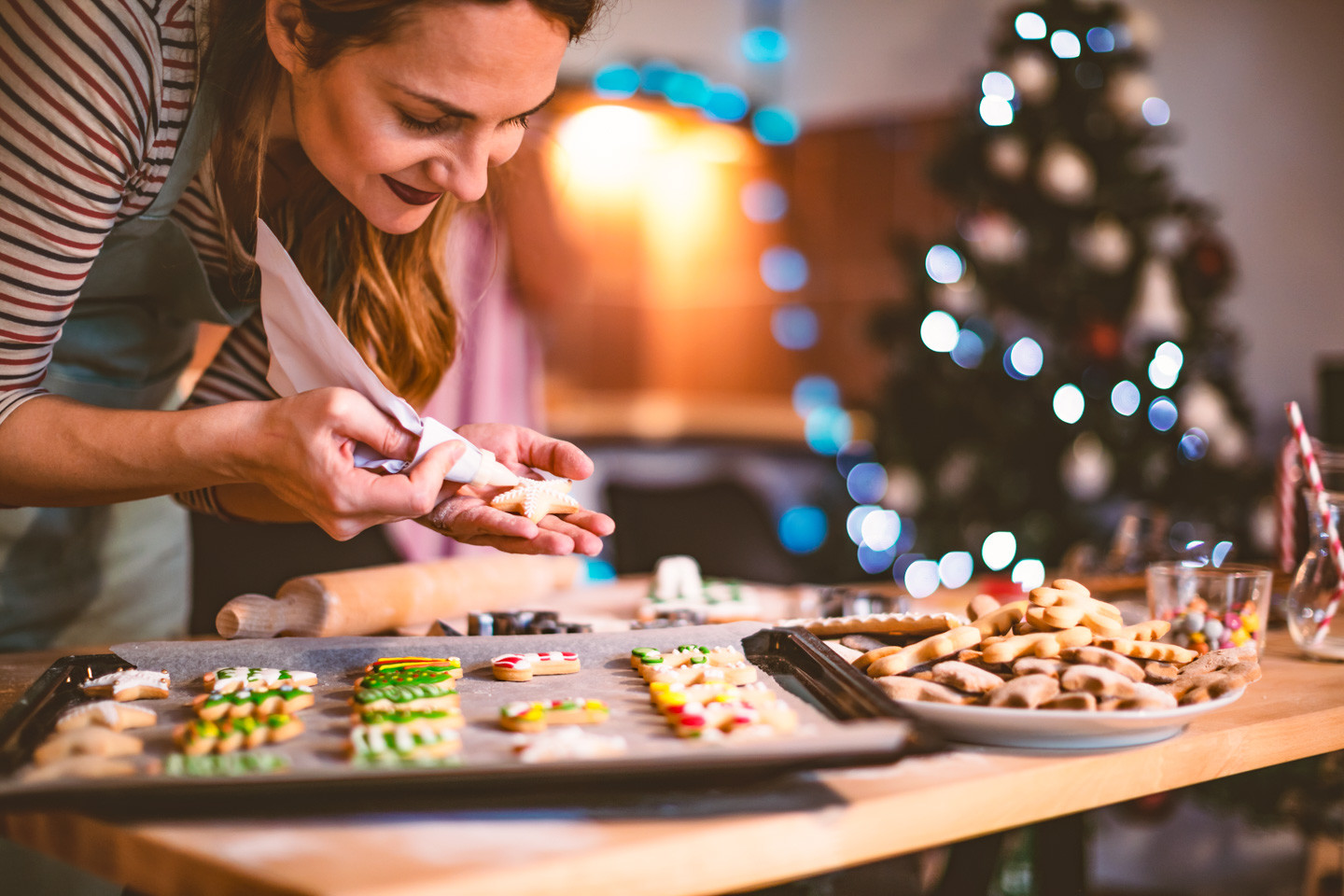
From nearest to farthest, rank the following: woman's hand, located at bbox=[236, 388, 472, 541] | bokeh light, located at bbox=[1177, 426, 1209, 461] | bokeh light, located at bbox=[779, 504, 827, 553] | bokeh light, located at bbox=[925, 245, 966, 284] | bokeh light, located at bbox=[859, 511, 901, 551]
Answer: woman's hand, located at bbox=[236, 388, 472, 541]
bokeh light, located at bbox=[1177, 426, 1209, 461]
bokeh light, located at bbox=[925, 245, 966, 284]
bokeh light, located at bbox=[859, 511, 901, 551]
bokeh light, located at bbox=[779, 504, 827, 553]

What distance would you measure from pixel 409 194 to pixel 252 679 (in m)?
0.46

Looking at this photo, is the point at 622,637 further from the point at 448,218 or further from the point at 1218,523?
the point at 1218,523

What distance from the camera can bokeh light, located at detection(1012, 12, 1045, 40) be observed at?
3186 millimetres

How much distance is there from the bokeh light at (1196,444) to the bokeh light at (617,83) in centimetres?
284

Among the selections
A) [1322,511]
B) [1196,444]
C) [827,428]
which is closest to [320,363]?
[1322,511]

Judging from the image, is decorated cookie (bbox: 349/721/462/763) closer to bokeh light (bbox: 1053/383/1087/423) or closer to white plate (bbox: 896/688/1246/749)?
white plate (bbox: 896/688/1246/749)

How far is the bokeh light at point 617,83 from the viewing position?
15.4ft

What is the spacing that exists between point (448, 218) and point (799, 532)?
3.54m

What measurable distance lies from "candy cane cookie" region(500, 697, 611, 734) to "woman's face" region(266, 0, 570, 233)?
1.58ft

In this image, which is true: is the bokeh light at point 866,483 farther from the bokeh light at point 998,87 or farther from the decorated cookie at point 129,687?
the decorated cookie at point 129,687

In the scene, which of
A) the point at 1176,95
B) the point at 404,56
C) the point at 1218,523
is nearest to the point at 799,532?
the point at 1218,523

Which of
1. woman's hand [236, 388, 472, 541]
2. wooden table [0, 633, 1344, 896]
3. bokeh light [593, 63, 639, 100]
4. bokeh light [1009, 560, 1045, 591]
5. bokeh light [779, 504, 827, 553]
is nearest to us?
wooden table [0, 633, 1344, 896]

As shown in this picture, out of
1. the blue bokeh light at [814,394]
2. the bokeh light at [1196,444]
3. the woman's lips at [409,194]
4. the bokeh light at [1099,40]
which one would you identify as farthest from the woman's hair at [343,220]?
the blue bokeh light at [814,394]

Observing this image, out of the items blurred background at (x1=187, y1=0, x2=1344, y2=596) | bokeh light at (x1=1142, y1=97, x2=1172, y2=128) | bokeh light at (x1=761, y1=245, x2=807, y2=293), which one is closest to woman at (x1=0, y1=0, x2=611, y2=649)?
blurred background at (x1=187, y1=0, x2=1344, y2=596)
